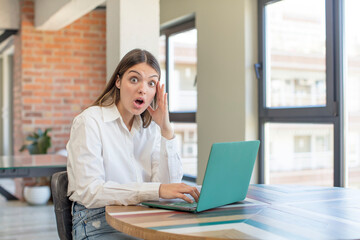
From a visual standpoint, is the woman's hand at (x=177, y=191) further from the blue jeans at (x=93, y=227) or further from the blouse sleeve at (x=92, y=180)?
the blue jeans at (x=93, y=227)

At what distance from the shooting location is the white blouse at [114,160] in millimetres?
1701

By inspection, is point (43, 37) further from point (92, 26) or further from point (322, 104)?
point (322, 104)

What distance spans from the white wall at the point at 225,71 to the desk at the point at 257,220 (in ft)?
7.55

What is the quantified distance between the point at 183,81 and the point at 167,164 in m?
3.48

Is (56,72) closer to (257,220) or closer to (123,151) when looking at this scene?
(123,151)

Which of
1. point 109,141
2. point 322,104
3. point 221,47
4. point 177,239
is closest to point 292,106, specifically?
point 322,104

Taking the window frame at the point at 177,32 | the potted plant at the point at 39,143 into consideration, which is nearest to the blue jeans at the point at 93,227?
the window frame at the point at 177,32

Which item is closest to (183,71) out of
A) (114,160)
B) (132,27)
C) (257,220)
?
(132,27)

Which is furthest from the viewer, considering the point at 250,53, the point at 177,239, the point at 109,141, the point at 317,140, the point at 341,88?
the point at 250,53

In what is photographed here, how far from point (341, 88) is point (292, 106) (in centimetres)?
54

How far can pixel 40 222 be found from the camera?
185 inches

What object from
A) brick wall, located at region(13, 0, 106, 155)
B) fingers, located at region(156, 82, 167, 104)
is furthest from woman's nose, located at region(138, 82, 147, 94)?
brick wall, located at region(13, 0, 106, 155)

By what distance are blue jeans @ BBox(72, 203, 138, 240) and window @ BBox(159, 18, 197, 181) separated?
3.38m

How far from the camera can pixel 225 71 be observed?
4.33 meters
